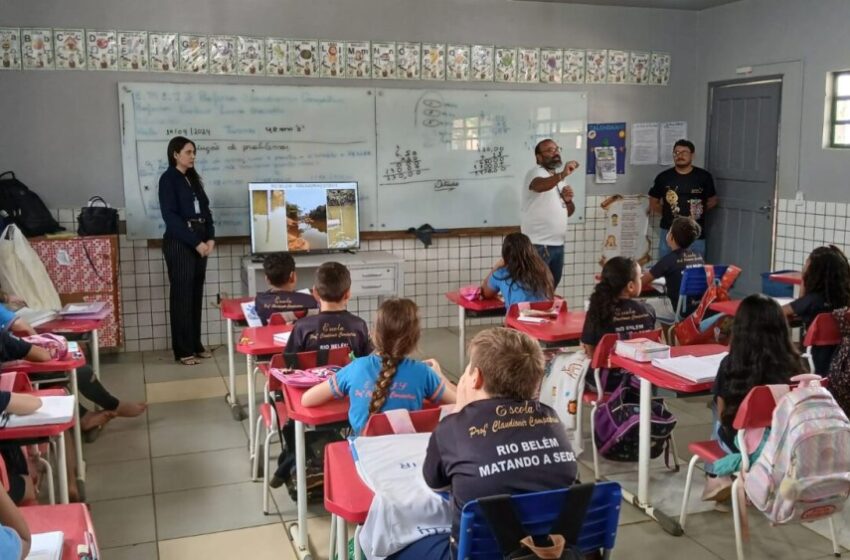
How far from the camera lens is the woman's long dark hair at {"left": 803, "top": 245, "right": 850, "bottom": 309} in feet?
13.3

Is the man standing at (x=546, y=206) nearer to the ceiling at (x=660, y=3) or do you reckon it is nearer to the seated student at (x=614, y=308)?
the ceiling at (x=660, y=3)

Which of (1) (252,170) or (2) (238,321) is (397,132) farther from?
(2) (238,321)

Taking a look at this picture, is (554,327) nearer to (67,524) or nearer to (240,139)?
(67,524)

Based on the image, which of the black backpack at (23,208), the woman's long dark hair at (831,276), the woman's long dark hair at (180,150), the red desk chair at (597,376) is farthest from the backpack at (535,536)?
the black backpack at (23,208)

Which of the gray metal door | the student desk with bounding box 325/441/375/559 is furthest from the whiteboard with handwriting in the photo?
the student desk with bounding box 325/441/375/559

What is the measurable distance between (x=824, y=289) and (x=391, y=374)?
2.58 m

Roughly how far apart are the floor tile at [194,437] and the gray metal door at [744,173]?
4879 millimetres

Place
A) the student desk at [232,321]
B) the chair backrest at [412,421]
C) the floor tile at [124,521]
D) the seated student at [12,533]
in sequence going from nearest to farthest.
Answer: the seated student at [12,533] → the chair backrest at [412,421] → the floor tile at [124,521] → the student desk at [232,321]

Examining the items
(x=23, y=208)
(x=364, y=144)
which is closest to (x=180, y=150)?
(x=23, y=208)

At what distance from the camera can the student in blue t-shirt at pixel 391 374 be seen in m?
2.70

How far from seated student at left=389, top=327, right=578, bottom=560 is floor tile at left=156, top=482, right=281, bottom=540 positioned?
1663 millimetres

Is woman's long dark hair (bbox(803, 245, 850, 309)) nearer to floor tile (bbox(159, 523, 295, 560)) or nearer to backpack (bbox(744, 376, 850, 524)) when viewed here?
backpack (bbox(744, 376, 850, 524))

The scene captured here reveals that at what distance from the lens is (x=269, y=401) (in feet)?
12.0

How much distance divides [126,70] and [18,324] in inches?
114
